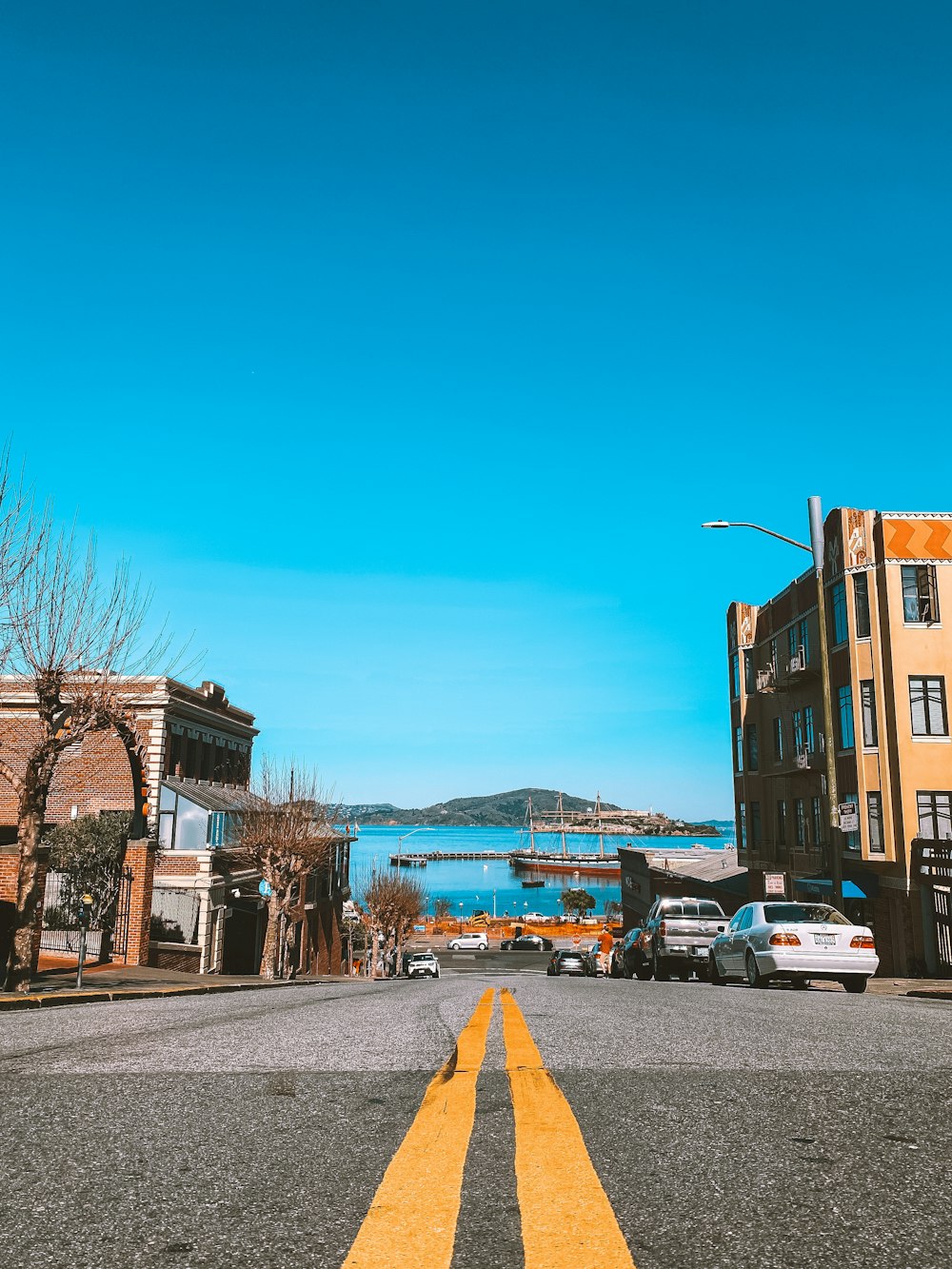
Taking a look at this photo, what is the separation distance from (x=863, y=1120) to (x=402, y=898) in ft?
191

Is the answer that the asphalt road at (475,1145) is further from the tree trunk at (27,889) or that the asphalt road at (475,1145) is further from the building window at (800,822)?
the building window at (800,822)

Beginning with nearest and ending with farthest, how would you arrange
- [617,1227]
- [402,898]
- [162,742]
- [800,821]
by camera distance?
[617,1227] → [162,742] → [800,821] → [402,898]

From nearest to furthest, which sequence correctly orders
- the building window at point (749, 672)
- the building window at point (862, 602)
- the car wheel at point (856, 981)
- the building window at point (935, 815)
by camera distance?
1. the car wheel at point (856, 981)
2. the building window at point (935, 815)
3. the building window at point (862, 602)
4. the building window at point (749, 672)

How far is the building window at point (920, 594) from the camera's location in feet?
113

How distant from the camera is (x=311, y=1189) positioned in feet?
10.4

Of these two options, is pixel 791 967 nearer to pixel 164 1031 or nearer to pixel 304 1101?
pixel 164 1031

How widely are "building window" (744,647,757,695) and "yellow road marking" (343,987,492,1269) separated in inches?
1848

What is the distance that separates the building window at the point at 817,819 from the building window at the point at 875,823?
6493 mm

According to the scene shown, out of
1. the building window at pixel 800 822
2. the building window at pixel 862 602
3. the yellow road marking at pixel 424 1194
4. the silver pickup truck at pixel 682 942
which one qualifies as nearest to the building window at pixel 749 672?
the building window at pixel 800 822

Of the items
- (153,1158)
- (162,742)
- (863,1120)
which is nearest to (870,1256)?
(863,1120)

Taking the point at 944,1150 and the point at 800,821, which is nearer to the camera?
the point at 944,1150

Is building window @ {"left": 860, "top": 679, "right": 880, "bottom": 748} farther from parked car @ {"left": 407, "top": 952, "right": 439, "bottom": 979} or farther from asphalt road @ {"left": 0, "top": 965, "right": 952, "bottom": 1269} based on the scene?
asphalt road @ {"left": 0, "top": 965, "right": 952, "bottom": 1269}

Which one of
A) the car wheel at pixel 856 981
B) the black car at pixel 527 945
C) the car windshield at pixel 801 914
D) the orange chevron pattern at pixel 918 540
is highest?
the orange chevron pattern at pixel 918 540

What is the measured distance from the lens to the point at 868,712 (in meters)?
35.0
